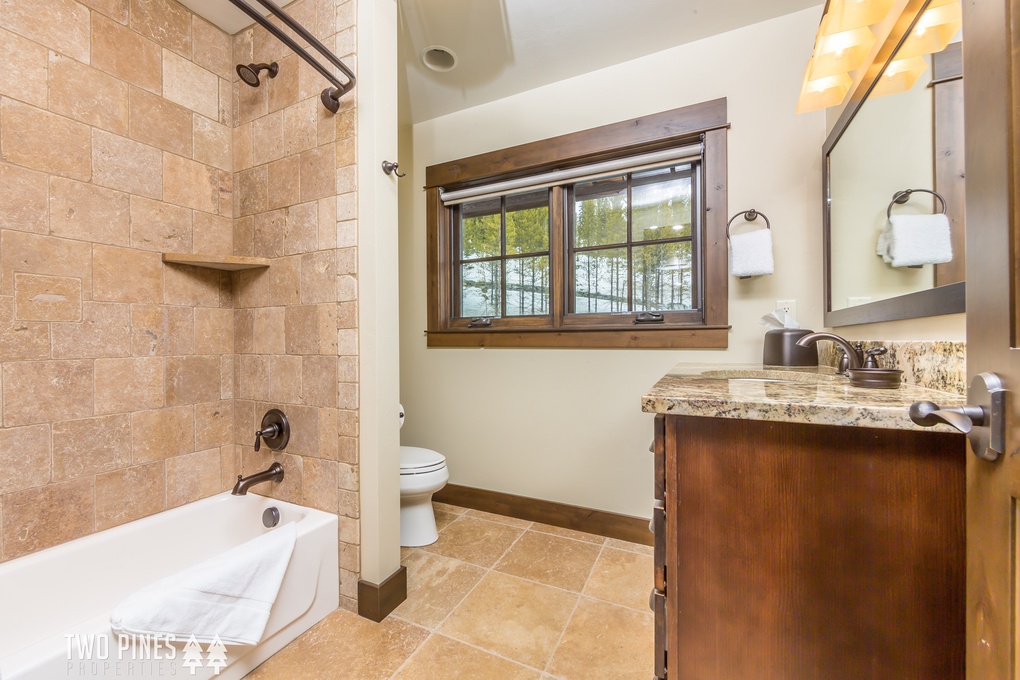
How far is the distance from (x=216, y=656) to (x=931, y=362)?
205 cm

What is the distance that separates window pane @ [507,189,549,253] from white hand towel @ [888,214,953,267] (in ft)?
4.92

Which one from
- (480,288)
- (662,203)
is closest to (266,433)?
(480,288)

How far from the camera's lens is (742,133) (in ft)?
6.01

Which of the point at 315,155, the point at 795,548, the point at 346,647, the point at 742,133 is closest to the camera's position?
the point at 795,548

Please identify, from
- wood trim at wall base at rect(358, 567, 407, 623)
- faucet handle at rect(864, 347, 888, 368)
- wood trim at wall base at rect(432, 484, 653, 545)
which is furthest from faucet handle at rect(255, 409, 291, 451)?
faucet handle at rect(864, 347, 888, 368)

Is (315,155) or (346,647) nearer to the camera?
Answer: (346,647)

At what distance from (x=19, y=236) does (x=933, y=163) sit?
2.59 meters

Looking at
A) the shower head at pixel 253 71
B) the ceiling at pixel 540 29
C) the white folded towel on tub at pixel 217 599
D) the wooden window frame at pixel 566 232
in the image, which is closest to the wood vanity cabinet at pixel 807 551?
the white folded towel on tub at pixel 217 599

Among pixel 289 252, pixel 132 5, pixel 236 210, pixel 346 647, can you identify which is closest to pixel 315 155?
pixel 289 252

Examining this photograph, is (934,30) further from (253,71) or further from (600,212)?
(253,71)

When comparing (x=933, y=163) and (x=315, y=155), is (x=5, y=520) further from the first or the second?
(x=933, y=163)

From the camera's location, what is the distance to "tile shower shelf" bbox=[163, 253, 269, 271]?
159 centimetres

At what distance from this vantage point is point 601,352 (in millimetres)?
2115

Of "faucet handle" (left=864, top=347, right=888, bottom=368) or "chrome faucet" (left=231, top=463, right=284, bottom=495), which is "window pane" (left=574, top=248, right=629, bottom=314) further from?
"chrome faucet" (left=231, top=463, right=284, bottom=495)
